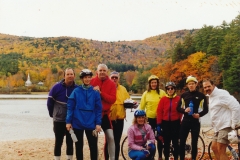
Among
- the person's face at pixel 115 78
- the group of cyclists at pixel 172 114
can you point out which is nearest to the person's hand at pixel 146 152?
the group of cyclists at pixel 172 114

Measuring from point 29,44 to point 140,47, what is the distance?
54514mm

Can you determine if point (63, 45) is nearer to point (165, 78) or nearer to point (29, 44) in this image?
point (29, 44)

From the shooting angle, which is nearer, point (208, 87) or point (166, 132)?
point (208, 87)

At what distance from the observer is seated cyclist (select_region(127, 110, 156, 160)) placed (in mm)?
5398

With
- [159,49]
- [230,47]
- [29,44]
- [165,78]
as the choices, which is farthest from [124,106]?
[29,44]

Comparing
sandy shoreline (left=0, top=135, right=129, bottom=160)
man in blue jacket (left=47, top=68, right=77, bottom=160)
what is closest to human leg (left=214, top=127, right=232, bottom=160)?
man in blue jacket (left=47, top=68, right=77, bottom=160)

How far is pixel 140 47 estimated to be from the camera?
530ft

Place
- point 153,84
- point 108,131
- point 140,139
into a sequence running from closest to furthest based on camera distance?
point 140,139
point 108,131
point 153,84

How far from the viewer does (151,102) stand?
6801 mm

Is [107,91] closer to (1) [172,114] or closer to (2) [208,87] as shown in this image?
(1) [172,114]

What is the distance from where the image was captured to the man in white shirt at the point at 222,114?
4836mm

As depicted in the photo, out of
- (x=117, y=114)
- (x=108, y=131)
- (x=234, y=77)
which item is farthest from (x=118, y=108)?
(x=234, y=77)

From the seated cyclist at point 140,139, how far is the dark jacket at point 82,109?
2.39ft

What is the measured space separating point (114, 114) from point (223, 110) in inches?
80.9
